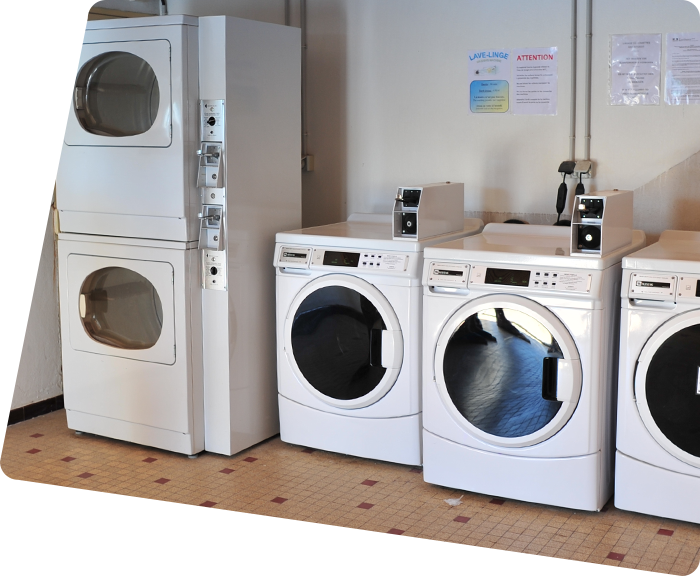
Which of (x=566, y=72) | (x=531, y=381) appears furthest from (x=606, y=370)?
(x=566, y=72)

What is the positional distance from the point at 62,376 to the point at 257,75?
1.85 meters

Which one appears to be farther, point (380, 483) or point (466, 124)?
point (466, 124)

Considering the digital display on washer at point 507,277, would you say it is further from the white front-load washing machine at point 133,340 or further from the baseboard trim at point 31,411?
the baseboard trim at point 31,411

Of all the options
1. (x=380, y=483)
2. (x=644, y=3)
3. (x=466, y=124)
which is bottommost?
(x=380, y=483)

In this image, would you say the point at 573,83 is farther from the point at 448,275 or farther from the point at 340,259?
the point at 340,259

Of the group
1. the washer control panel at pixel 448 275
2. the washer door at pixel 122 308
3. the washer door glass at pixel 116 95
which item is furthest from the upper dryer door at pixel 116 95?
the washer control panel at pixel 448 275

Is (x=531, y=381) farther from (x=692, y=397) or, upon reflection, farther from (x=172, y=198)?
(x=172, y=198)

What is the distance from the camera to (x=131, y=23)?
11.2 ft

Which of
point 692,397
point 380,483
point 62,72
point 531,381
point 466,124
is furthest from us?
point 466,124

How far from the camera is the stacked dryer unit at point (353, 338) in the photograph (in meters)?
3.34

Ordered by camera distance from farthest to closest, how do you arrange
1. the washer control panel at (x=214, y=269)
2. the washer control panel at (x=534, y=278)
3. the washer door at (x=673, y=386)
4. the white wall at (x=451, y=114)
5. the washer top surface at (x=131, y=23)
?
the white wall at (x=451, y=114), the washer control panel at (x=214, y=269), the washer top surface at (x=131, y=23), the washer control panel at (x=534, y=278), the washer door at (x=673, y=386)

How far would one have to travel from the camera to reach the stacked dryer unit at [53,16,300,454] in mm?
3398

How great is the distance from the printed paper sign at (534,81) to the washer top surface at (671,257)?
0.87 meters

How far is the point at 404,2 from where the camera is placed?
13.3ft
